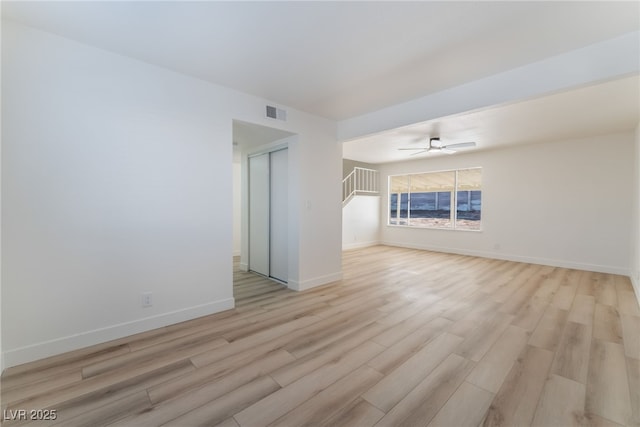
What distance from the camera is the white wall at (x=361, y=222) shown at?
741 centimetres

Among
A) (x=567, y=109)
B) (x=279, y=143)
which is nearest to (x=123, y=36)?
(x=279, y=143)

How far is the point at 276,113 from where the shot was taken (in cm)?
344

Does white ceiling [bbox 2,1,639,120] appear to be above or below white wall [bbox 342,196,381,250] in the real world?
above

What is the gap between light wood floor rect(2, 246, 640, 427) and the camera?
60.7 inches

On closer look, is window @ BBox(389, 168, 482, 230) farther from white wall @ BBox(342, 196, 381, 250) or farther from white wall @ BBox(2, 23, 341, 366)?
white wall @ BBox(2, 23, 341, 366)

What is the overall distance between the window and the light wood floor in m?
3.57

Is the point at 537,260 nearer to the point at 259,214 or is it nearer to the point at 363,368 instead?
the point at 363,368

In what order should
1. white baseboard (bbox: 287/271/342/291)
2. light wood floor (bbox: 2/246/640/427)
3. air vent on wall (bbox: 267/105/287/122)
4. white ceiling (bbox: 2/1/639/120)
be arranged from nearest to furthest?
light wood floor (bbox: 2/246/640/427)
white ceiling (bbox: 2/1/639/120)
air vent on wall (bbox: 267/105/287/122)
white baseboard (bbox: 287/271/342/291)

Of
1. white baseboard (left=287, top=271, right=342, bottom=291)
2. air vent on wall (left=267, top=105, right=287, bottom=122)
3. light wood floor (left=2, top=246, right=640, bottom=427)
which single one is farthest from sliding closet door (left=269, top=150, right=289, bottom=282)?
light wood floor (left=2, top=246, right=640, bottom=427)

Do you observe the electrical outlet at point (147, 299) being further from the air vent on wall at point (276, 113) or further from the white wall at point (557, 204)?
the white wall at point (557, 204)

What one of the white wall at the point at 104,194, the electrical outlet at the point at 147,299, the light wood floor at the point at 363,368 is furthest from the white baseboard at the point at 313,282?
the electrical outlet at the point at 147,299

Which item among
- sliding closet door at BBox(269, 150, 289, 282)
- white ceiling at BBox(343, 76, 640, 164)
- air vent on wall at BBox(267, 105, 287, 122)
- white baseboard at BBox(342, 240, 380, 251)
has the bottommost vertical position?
white baseboard at BBox(342, 240, 380, 251)

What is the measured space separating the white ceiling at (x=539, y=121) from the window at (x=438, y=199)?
1.10 meters

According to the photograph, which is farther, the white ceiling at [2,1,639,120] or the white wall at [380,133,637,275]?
the white wall at [380,133,637,275]
